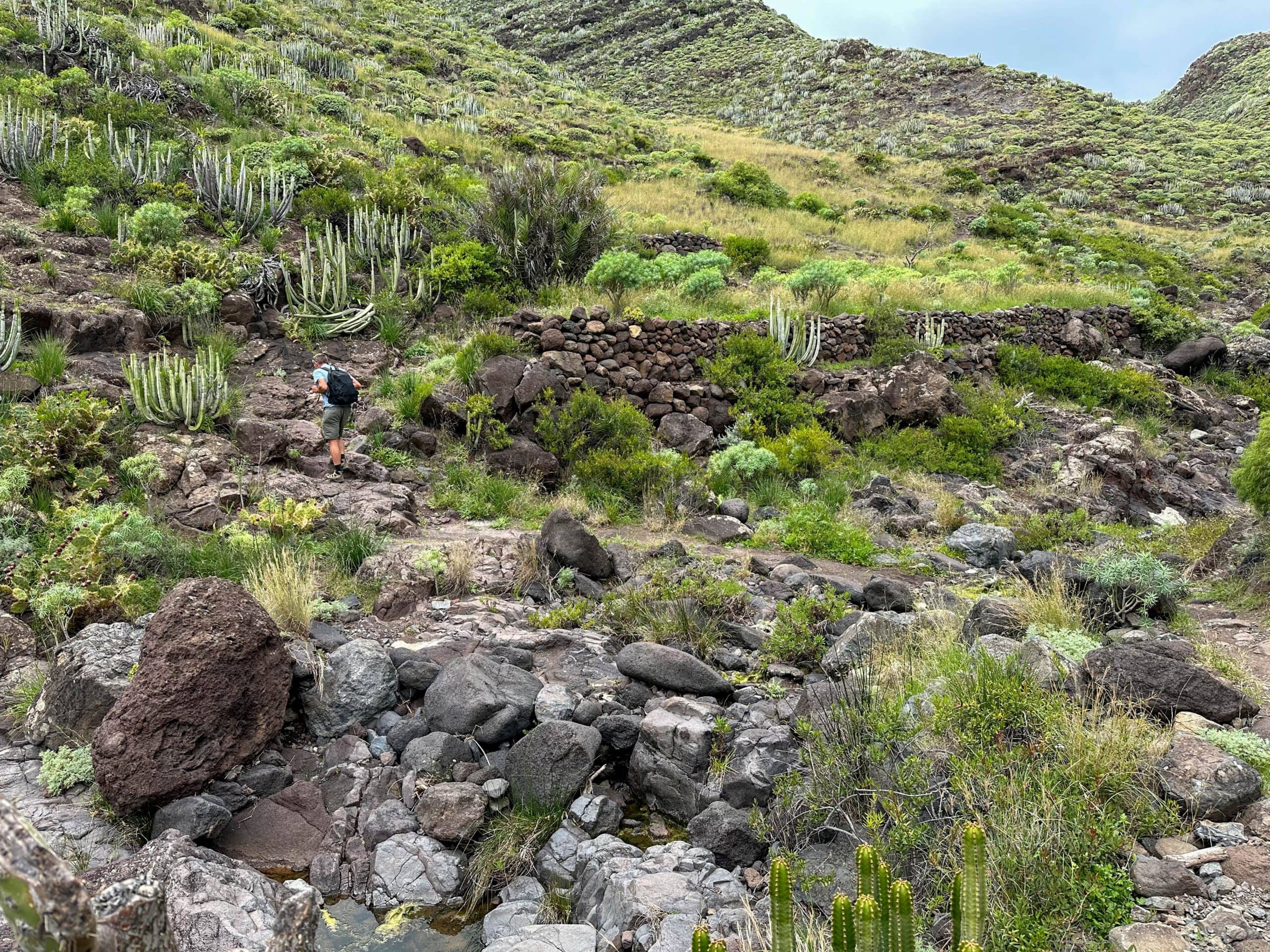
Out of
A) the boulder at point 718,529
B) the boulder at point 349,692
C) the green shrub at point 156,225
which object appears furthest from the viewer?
the green shrub at point 156,225

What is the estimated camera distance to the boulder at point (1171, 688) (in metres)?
4.04

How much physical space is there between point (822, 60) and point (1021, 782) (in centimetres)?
5534

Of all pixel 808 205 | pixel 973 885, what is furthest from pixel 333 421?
pixel 808 205

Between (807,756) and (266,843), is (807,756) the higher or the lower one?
the higher one

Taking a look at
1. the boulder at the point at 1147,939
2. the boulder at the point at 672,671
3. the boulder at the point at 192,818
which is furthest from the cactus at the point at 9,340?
the boulder at the point at 1147,939

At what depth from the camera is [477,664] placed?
520cm

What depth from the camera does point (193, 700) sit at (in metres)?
4.37

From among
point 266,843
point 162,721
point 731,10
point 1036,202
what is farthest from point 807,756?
point 731,10

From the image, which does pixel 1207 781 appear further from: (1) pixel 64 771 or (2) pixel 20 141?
(2) pixel 20 141

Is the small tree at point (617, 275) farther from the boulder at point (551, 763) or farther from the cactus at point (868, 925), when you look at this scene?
the cactus at point (868, 925)

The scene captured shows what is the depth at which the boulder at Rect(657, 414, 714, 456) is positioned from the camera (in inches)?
452

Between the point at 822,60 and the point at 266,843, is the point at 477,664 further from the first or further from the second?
the point at 822,60

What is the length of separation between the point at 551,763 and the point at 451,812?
0.62 metres

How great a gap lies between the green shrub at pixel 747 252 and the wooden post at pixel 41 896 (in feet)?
58.9
